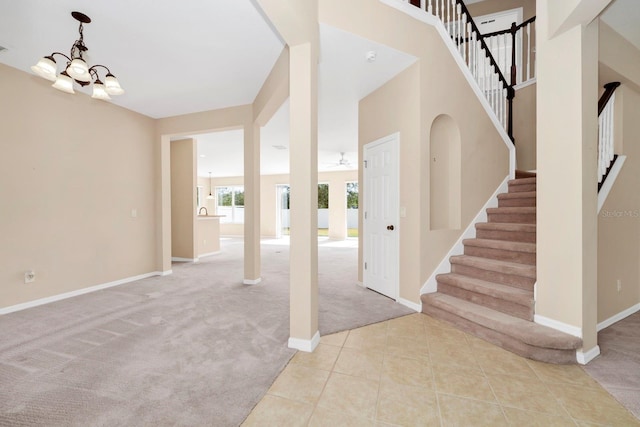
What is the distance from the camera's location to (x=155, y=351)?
229cm

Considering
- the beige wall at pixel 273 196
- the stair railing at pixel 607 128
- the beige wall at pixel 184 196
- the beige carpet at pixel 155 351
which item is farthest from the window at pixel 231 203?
the stair railing at pixel 607 128

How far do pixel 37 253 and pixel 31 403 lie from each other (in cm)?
264

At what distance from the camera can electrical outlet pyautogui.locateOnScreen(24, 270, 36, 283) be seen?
335cm

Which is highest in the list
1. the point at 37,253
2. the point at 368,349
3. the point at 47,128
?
the point at 47,128

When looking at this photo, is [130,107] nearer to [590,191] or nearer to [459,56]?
[459,56]

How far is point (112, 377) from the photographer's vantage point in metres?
1.93

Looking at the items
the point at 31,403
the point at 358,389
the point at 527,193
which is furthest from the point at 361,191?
the point at 31,403

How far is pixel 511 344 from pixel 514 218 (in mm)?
1762

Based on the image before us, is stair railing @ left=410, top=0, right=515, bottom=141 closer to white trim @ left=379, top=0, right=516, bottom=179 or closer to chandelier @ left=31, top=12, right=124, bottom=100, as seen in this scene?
white trim @ left=379, top=0, right=516, bottom=179

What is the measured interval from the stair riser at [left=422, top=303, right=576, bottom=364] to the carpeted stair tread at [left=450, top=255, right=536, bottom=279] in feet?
2.24

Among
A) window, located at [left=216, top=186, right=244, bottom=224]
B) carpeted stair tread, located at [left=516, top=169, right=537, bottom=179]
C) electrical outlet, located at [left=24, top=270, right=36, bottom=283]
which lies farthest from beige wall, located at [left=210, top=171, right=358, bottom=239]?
electrical outlet, located at [left=24, top=270, right=36, bottom=283]

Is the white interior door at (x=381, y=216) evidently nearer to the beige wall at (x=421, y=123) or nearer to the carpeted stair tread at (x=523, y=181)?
the beige wall at (x=421, y=123)

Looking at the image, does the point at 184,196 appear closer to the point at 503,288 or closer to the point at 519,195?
the point at 503,288

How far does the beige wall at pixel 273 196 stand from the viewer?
425 inches
